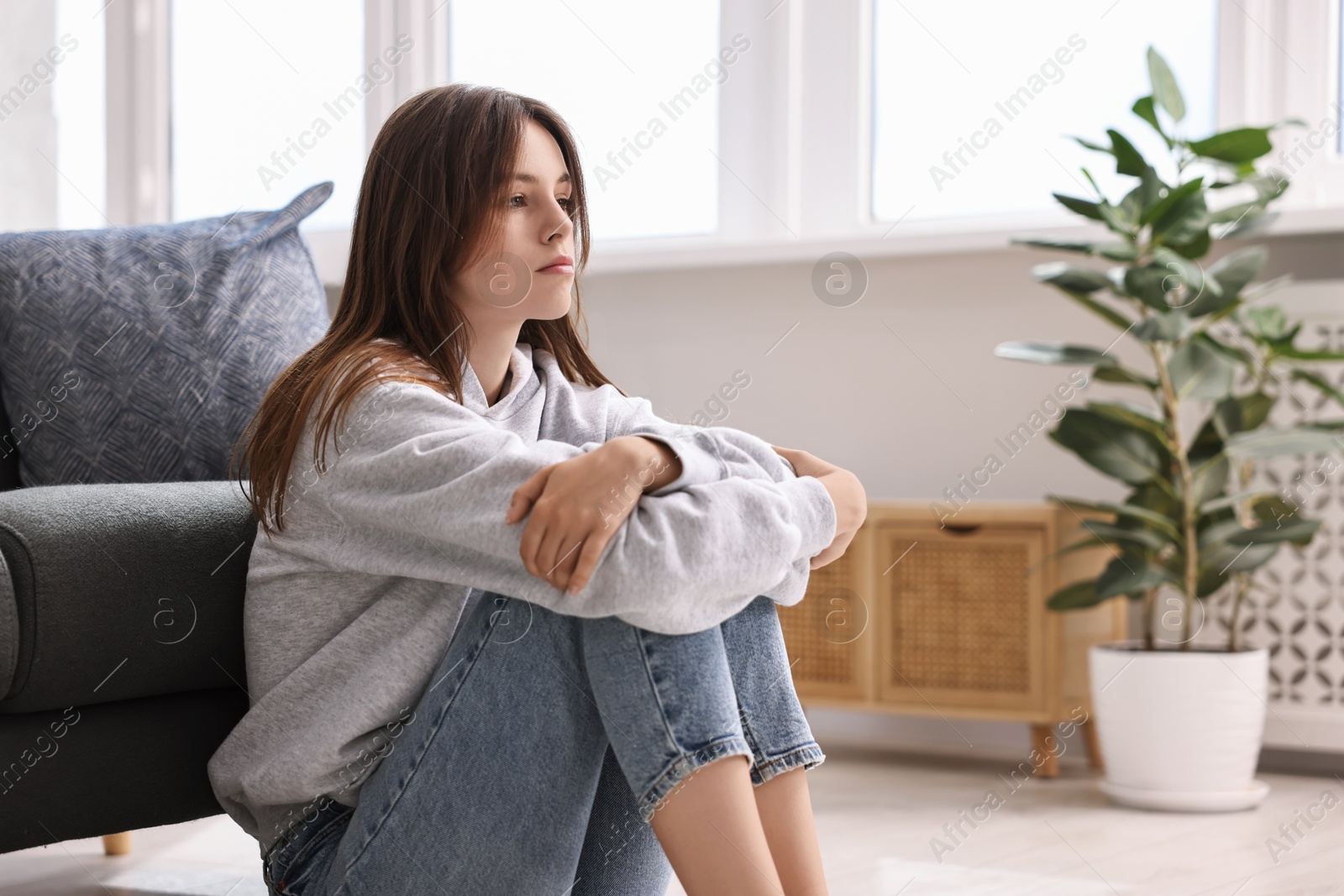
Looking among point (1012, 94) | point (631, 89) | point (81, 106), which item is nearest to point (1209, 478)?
point (1012, 94)

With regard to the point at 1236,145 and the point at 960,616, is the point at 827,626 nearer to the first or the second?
the point at 960,616

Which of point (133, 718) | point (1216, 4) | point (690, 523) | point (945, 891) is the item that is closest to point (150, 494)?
point (133, 718)

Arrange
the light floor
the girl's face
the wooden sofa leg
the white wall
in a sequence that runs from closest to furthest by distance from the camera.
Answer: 1. the girl's face
2. the light floor
3. the wooden sofa leg
4. the white wall

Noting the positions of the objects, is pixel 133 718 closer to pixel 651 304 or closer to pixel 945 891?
pixel 945 891

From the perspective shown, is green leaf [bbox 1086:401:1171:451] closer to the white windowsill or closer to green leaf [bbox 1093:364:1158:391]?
green leaf [bbox 1093:364:1158:391]

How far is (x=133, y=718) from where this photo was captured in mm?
994

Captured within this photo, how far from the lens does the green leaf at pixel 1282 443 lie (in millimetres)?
1745

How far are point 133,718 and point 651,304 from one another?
167cm

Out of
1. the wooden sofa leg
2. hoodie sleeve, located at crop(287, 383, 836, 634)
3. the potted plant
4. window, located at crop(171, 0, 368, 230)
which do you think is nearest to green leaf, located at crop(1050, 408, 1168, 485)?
the potted plant

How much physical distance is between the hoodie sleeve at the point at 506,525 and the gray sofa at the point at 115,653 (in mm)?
146

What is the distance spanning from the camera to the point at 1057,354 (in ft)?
6.01

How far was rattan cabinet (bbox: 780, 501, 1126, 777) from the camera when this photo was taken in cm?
199

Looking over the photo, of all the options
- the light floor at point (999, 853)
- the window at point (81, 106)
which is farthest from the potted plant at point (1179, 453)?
the window at point (81, 106)

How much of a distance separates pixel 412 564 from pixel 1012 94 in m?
1.78
